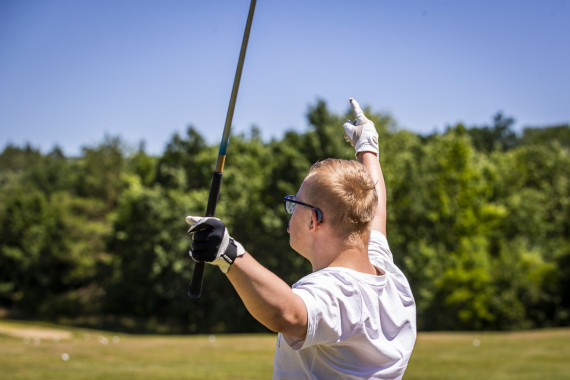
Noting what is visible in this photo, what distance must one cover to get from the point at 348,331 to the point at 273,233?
3712 centimetres

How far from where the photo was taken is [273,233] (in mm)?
39312

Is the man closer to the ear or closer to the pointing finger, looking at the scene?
the ear

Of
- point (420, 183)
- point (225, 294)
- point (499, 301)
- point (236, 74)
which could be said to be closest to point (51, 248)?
point (225, 294)

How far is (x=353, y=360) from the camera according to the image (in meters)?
2.40

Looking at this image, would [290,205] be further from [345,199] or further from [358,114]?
[358,114]

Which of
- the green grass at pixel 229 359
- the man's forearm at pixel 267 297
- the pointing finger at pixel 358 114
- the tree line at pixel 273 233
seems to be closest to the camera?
the man's forearm at pixel 267 297

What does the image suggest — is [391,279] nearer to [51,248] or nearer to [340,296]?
[340,296]

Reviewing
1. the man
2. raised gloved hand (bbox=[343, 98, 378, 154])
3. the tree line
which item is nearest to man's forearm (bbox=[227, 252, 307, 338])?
the man

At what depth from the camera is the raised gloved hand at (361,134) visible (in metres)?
3.51

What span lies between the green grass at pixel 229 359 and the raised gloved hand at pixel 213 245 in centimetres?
1282

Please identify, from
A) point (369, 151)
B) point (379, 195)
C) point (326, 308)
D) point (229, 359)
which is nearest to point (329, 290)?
point (326, 308)

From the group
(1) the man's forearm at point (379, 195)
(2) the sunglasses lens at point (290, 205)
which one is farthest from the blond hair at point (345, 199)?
(1) the man's forearm at point (379, 195)

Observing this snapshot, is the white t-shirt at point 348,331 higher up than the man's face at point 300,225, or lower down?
lower down

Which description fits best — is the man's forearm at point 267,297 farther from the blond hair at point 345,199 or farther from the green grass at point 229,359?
the green grass at point 229,359
